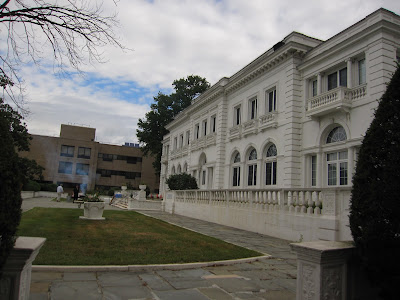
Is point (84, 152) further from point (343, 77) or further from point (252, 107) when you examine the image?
point (343, 77)

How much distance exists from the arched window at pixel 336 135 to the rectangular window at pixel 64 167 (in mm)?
55293

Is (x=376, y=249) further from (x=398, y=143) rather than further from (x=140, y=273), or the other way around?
(x=140, y=273)

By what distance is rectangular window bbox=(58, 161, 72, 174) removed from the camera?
62.0 meters

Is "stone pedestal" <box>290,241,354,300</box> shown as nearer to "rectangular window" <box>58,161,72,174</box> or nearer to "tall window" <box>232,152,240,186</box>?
"tall window" <box>232,152,240,186</box>

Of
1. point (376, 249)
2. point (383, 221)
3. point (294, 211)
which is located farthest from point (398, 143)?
point (294, 211)

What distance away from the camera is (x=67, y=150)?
209 feet

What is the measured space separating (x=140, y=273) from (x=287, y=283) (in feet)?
8.63

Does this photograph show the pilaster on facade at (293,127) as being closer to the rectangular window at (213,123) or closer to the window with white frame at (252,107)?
the window with white frame at (252,107)

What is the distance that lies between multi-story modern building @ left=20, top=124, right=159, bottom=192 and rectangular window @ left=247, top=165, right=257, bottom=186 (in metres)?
43.0

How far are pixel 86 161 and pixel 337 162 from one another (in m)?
55.9

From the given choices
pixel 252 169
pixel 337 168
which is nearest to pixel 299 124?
pixel 337 168

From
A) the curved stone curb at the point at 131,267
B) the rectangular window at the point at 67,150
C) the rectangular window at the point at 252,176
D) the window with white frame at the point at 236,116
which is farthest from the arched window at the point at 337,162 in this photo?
the rectangular window at the point at 67,150

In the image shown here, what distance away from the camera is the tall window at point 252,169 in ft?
74.1

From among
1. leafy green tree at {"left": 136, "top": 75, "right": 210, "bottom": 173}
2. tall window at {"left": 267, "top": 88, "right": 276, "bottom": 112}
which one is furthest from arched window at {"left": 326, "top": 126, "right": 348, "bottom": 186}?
leafy green tree at {"left": 136, "top": 75, "right": 210, "bottom": 173}
